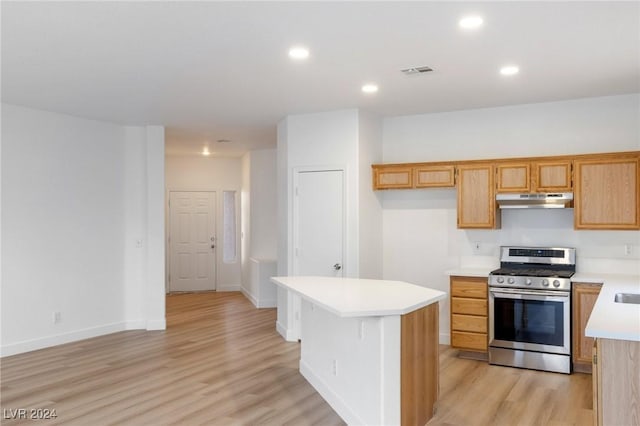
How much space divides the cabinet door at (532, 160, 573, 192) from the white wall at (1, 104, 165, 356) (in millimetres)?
4497

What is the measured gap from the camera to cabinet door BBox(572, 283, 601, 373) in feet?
15.4

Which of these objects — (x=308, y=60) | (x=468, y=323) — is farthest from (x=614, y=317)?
(x=308, y=60)

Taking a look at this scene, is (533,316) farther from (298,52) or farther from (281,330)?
(298,52)

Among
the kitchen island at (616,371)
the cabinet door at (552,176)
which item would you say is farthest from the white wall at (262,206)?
the kitchen island at (616,371)

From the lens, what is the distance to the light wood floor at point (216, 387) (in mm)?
3723

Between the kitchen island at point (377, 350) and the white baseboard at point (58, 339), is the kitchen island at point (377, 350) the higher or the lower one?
the higher one

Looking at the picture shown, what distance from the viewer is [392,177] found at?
586 centimetres

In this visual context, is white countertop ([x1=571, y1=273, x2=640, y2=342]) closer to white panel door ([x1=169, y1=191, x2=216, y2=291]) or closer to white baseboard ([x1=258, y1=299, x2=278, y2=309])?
white baseboard ([x1=258, y1=299, x2=278, y2=309])

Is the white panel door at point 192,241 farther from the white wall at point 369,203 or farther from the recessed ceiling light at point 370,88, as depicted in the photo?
the recessed ceiling light at point 370,88

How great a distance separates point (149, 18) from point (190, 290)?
755 cm

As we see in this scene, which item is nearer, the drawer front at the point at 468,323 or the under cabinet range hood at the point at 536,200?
the under cabinet range hood at the point at 536,200

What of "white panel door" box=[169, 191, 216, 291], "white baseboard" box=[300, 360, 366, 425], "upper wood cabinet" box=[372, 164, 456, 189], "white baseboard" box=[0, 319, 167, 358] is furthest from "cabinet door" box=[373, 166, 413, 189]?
"white panel door" box=[169, 191, 216, 291]

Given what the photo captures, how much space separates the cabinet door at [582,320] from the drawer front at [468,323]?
32.0 inches

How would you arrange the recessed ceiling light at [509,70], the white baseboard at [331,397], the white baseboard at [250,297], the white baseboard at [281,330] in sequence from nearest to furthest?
the white baseboard at [331,397]
the recessed ceiling light at [509,70]
the white baseboard at [281,330]
the white baseboard at [250,297]
